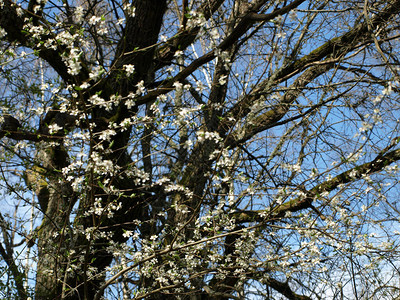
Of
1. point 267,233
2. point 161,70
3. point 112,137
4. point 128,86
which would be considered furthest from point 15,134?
point 267,233

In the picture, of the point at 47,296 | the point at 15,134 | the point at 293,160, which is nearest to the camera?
the point at 15,134

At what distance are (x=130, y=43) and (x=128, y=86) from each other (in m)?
0.46

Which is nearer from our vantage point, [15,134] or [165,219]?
[15,134]

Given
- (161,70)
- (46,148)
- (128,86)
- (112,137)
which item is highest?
(161,70)

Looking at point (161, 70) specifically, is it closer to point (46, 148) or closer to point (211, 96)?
point (211, 96)

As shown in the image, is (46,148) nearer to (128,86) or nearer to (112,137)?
(112,137)

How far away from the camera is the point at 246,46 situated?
560 centimetres

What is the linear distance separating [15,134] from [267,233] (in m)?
2.78

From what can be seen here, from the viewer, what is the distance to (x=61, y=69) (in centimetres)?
402

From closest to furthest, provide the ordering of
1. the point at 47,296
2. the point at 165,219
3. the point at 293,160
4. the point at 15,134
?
the point at 15,134
the point at 47,296
the point at 165,219
the point at 293,160

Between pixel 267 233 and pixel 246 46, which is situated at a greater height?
pixel 246 46

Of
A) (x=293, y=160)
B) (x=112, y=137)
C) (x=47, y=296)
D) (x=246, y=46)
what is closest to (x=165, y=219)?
(x=112, y=137)

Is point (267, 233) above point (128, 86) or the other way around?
the other way around

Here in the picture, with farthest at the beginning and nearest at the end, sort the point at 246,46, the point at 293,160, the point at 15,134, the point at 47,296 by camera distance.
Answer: the point at 246,46 → the point at 293,160 → the point at 47,296 → the point at 15,134
